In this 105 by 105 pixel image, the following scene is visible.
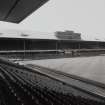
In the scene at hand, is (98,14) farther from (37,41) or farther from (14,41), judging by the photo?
(14,41)

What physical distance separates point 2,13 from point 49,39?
11.7 metres

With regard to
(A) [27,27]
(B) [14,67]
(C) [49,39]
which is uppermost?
(A) [27,27]

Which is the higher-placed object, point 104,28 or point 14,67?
point 104,28

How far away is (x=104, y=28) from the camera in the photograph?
21000 millimetres

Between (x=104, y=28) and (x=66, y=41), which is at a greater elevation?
(x=104, y=28)

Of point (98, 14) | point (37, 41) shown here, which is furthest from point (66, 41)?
point (98, 14)

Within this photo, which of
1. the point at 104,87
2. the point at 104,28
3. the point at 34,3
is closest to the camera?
the point at 34,3

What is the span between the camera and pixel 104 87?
3.39 metres

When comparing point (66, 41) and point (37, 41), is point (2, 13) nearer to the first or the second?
point (37, 41)

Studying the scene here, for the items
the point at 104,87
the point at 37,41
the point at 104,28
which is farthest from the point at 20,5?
the point at 104,28

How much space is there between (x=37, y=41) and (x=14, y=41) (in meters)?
1.99

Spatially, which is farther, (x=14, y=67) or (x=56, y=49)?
(x=56, y=49)

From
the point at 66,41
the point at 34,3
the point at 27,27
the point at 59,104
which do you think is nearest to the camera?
→ the point at 59,104

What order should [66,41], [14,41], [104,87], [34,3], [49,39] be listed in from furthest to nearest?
[66,41] < [49,39] < [14,41] < [104,87] < [34,3]
